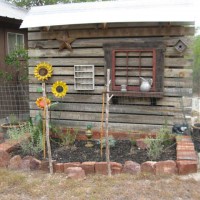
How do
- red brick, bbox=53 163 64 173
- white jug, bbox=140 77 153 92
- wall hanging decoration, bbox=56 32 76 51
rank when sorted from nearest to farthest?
red brick, bbox=53 163 64 173
white jug, bbox=140 77 153 92
wall hanging decoration, bbox=56 32 76 51

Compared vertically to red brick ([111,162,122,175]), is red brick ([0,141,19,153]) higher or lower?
higher

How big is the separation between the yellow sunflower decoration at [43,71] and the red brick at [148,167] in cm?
310

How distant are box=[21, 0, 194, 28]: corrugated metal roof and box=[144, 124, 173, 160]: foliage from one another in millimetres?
2109

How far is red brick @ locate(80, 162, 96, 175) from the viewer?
4.68 m

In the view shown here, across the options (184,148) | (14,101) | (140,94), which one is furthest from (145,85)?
(14,101)

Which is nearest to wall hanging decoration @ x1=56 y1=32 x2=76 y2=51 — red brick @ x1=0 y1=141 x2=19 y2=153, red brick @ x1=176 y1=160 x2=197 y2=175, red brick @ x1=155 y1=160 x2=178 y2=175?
red brick @ x1=0 y1=141 x2=19 y2=153

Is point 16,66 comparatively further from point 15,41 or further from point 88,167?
point 88,167

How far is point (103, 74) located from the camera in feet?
21.1

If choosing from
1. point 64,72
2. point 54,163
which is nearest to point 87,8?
point 64,72

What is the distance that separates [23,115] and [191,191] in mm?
6417

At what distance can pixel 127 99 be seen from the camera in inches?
251

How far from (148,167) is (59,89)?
8.12ft

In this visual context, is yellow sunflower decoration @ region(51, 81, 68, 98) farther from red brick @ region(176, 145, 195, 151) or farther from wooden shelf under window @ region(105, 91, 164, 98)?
red brick @ region(176, 145, 195, 151)

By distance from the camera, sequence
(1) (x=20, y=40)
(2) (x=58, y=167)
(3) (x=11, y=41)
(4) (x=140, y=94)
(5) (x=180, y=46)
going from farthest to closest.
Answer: (1) (x=20, y=40)
(3) (x=11, y=41)
(4) (x=140, y=94)
(5) (x=180, y=46)
(2) (x=58, y=167)
